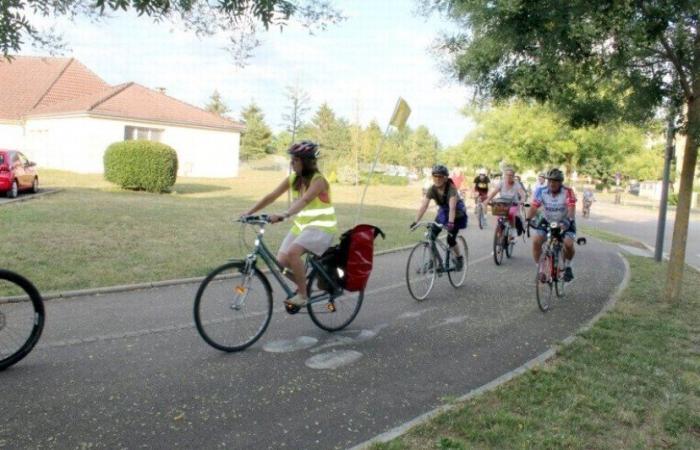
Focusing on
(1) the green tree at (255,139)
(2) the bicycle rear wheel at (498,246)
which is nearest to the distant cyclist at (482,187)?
(2) the bicycle rear wheel at (498,246)

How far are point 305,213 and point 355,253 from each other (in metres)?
0.70

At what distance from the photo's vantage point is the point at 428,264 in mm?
8422

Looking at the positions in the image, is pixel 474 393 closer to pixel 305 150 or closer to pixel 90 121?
pixel 305 150

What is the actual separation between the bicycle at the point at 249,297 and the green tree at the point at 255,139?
253 feet

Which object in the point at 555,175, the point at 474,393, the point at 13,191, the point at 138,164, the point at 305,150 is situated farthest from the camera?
the point at 138,164

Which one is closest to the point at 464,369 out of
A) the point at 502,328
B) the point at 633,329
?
the point at 502,328

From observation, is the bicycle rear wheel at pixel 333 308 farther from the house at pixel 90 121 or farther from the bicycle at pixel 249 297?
the house at pixel 90 121

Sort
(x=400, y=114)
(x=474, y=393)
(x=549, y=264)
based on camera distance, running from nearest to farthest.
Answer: (x=474, y=393)
(x=549, y=264)
(x=400, y=114)

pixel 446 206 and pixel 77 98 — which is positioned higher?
pixel 77 98

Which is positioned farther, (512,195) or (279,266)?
(512,195)

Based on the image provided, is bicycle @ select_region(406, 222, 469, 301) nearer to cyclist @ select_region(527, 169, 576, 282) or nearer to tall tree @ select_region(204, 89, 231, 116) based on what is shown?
cyclist @ select_region(527, 169, 576, 282)

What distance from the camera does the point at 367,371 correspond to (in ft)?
16.9

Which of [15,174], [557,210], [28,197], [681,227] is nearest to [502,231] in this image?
[557,210]

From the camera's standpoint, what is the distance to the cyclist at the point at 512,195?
12.2m
